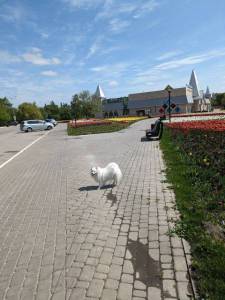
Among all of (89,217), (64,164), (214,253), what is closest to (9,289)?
(89,217)

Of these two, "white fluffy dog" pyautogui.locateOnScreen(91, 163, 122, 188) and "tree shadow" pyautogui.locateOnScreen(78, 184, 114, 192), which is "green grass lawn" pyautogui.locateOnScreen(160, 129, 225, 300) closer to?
"white fluffy dog" pyautogui.locateOnScreen(91, 163, 122, 188)

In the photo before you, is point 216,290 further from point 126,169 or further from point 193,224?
point 126,169

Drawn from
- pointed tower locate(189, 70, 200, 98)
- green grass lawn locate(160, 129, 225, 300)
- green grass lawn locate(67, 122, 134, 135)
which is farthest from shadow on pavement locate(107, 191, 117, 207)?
pointed tower locate(189, 70, 200, 98)

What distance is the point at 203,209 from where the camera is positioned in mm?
4832

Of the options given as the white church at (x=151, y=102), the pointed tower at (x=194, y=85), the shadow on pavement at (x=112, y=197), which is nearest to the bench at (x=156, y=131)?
the shadow on pavement at (x=112, y=197)

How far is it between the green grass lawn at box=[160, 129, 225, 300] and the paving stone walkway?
0.59ft

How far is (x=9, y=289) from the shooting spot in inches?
129

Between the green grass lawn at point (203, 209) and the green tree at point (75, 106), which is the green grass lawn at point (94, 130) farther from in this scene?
the green grass lawn at point (203, 209)

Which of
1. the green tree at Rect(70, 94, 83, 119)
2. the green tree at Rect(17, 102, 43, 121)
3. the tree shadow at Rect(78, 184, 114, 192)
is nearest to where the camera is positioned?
the tree shadow at Rect(78, 184, 114, 192)

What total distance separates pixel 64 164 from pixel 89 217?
5959 millimetres

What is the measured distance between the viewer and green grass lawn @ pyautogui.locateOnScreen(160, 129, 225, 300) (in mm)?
3130

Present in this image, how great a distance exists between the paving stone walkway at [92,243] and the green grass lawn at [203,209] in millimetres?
179

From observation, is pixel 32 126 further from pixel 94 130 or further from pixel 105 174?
pixel 105 174

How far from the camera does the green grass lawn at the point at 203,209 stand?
313cm
